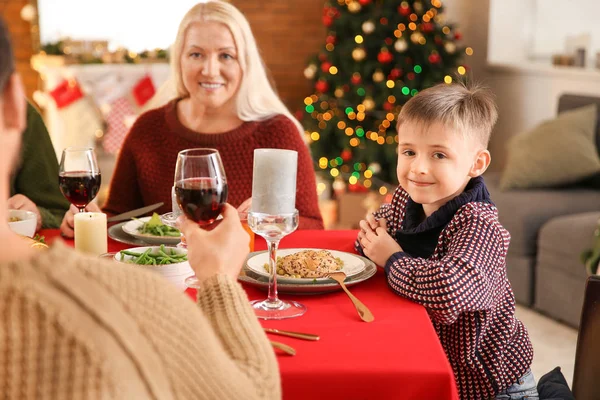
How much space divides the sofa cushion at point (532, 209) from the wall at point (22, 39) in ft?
13.8

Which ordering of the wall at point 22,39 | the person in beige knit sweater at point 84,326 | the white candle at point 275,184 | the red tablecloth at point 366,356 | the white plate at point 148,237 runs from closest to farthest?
the person in beige knit sweater at point 84,326 < the red tablecloth at point 366,356 < the white candle at point 275,184 < the white plate at point 148,237 < the wall at point 22,39

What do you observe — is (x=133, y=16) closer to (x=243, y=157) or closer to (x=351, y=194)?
(x=351, y=194)

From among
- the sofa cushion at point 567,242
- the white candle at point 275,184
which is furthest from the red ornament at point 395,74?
the white candle at point 275,184

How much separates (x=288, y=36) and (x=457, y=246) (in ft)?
17.0

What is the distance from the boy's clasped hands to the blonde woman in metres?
0.65

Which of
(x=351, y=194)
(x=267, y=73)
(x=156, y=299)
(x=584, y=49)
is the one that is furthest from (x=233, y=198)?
(x=584, y=49)

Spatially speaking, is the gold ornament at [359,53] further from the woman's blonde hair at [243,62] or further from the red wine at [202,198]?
the red wine at [202,198]

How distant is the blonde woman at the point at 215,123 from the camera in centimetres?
253

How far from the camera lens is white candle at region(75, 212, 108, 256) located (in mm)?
1792

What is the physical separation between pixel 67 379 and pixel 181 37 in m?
1.95

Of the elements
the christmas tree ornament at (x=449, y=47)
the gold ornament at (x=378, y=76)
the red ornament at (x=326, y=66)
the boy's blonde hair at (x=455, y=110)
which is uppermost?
the christmas tree ornament at (x=449, y=47)

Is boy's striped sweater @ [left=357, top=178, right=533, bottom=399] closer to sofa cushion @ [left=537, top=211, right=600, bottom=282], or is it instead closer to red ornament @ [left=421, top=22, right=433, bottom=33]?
sofa cushion @ [left=537, top=211, right=600, bottom=282]

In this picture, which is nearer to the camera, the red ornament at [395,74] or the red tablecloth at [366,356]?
the red tablecloth at [366,356]

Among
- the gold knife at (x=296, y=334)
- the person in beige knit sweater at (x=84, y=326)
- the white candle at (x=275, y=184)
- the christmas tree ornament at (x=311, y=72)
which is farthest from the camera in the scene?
the christmas tree ornament at (x=311, y=72)
